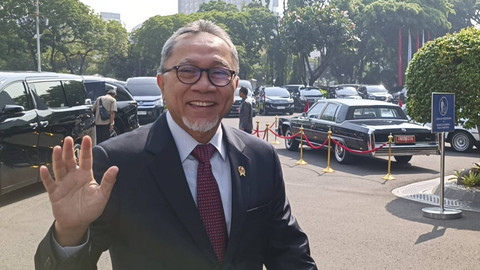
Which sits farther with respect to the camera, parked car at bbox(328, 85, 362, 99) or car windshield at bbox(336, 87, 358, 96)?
car windshield at bbox(336, 87, 358, 96)

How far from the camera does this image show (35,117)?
29.5 feet

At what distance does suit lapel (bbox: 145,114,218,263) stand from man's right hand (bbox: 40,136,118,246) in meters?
0.31

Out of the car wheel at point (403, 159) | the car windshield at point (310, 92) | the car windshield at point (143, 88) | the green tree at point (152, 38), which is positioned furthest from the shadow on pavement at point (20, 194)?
the green tree at point (152, 38)

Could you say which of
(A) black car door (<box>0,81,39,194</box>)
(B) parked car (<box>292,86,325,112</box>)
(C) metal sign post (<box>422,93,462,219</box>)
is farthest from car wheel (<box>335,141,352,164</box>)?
(B) parked car (<box>292,86,325,112</box>)

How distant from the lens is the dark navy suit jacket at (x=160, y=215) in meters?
2.14

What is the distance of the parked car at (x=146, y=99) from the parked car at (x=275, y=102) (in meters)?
11.1

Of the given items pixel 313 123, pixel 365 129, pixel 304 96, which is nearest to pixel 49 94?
pixel 365 129

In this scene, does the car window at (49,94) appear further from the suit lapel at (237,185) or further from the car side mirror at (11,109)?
the suit lapel at (237,185)

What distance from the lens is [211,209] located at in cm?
224

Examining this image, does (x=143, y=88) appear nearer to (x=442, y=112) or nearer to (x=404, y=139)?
(x=404, y=139)

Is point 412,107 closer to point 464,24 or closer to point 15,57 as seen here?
point 15,57

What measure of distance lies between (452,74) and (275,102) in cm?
2328

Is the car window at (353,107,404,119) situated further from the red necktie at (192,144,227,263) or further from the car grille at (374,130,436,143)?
the red necktie at (192,144,227,263)

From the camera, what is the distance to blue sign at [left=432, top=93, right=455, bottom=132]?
8367mm
